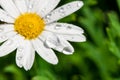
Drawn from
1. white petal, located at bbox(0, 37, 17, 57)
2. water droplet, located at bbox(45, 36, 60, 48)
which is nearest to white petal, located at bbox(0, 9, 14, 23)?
white petal, located at bbox(0, 37, 17, 57)

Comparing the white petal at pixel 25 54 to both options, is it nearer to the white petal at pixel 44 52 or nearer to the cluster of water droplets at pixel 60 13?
the white petal at pixel 44 52

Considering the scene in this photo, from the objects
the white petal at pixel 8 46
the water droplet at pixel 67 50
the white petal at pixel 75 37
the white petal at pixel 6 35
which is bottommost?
the water droplet at pixel 67 50

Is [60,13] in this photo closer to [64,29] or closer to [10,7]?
[64,29]

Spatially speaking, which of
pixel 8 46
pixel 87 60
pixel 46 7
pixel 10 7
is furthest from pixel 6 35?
pixel 87 60

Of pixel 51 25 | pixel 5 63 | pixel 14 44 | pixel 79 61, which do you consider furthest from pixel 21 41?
pixel 79 61

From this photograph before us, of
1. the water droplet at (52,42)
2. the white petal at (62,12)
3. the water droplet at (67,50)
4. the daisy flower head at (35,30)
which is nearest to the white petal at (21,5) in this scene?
the daisy flower head at (35,30)

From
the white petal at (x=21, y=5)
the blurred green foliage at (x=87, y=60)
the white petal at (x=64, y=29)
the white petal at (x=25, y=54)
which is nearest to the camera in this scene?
the white petal at (x=25, y=54)

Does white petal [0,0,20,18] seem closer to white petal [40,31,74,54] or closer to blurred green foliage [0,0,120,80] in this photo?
white petal [40,31,74,54]
